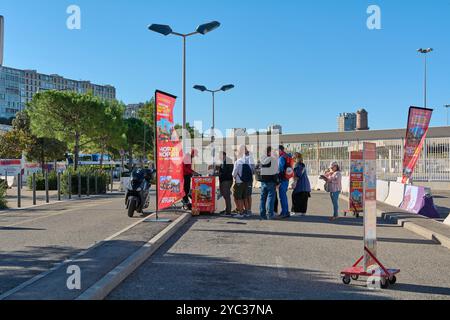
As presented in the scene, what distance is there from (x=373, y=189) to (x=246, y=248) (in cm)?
314

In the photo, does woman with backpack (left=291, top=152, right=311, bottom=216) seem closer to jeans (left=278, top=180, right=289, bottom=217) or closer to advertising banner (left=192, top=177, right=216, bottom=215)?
jeans (left=278, top=180, right=289, bottom=217)

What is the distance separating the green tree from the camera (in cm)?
3325

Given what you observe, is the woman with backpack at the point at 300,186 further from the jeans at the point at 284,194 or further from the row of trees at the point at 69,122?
the row of trees at the point at 69,122

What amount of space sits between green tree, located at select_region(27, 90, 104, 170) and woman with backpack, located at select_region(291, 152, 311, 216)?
22.2 m

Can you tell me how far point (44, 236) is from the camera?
10.5 m

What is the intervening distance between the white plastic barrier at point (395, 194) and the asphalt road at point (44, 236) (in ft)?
30.3

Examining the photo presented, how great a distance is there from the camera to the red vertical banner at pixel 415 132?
1742 cm

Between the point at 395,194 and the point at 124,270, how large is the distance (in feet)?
44.9

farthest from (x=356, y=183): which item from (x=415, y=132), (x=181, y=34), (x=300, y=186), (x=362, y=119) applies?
(x=362, y=119)

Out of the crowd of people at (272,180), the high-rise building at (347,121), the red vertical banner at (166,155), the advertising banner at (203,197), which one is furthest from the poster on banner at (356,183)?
the high-rise building at (347,121)
